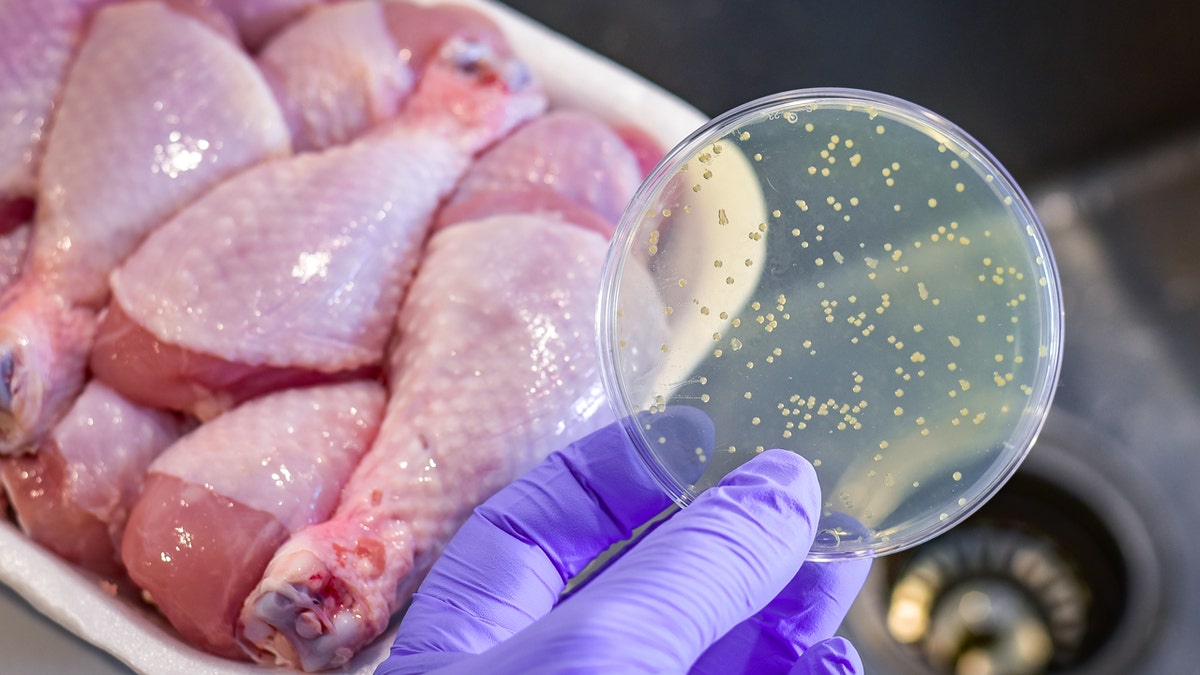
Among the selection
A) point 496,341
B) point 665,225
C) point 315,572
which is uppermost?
point 665,225

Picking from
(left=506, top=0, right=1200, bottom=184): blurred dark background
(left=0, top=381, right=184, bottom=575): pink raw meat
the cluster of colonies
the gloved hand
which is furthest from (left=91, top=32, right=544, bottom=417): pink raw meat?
(left=506, top=0, right=1200, bottom=184): blurred dark background

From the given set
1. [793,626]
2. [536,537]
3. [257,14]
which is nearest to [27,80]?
[257,14]

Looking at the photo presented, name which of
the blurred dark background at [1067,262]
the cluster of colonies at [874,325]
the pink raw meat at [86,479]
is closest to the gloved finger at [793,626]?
the cluster of colonies at [874,325]

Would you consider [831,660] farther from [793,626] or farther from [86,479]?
[86,479]

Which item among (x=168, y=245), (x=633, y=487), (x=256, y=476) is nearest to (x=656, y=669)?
(x=633, y=487)

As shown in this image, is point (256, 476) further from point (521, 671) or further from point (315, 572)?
point (521, 671)

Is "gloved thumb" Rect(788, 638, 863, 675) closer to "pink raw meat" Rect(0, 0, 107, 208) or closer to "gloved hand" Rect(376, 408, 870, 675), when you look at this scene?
"gloved hand" Rect(376, 408, 870, 675)

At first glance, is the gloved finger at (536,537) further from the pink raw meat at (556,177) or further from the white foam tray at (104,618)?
the pink raw meat at (556,177)
